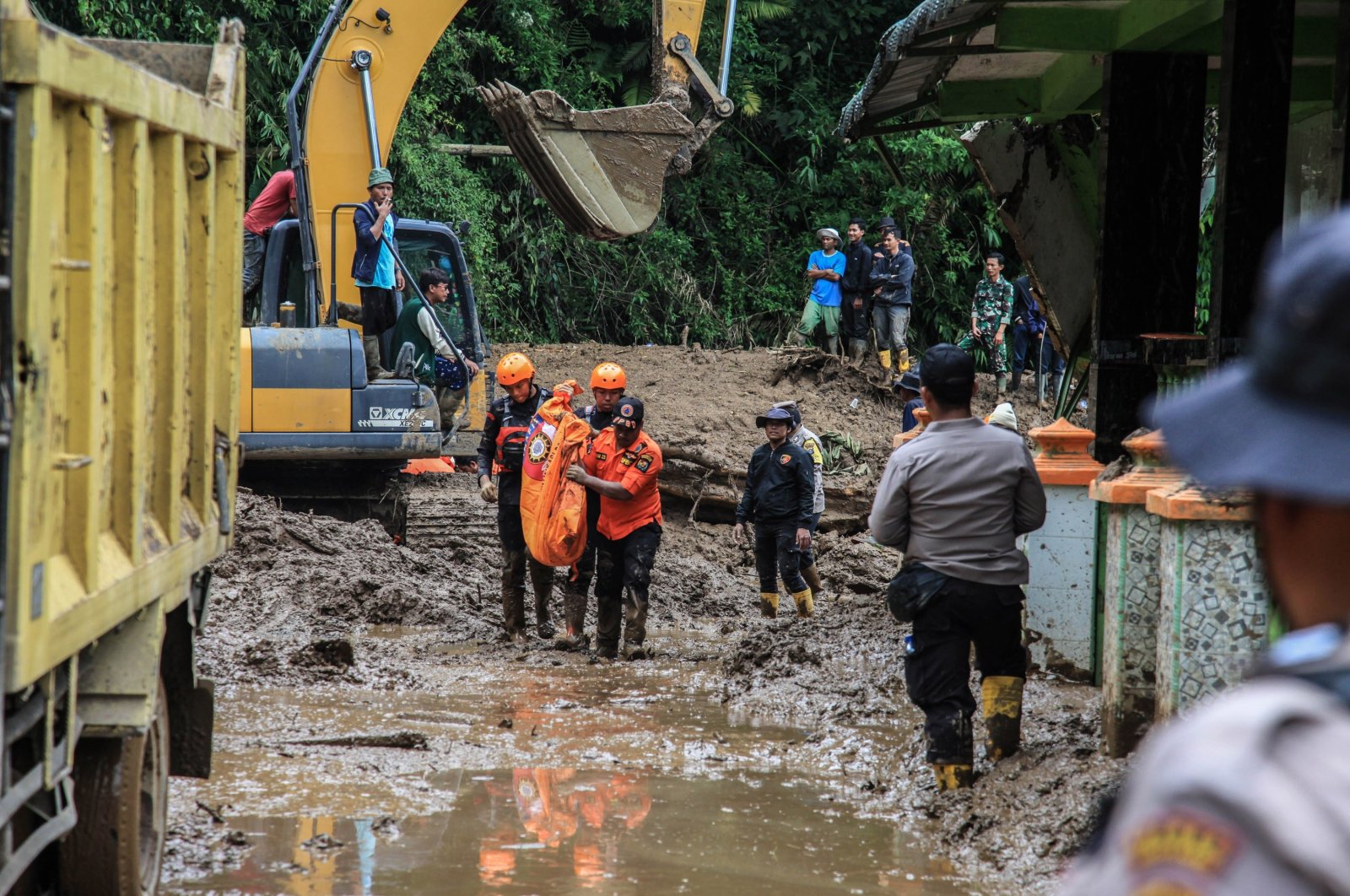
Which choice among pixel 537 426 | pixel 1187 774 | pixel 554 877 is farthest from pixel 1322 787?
pixel 537 426

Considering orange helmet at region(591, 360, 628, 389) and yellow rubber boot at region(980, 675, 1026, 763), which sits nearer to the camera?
yellow rubber boot at region(980, 675, 1026, 763)

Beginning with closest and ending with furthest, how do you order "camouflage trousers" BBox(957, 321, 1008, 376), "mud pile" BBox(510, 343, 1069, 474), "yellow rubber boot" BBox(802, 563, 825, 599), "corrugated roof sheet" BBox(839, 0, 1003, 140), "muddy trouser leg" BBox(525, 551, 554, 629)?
"corrugated roof sheet" BBox(839, 0, 1003, 140)
"muddy trouser leg" BBox(525, 551, 554, 629)
"yellow rubber boot" BBox(802, 563, 825, 599)
"mud pile" BBox(510, 343, 1069, 474)
"camouflage trousers" BBox(957, 321, 1008, 376)

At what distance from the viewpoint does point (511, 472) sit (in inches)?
424

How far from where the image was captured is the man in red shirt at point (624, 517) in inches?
392

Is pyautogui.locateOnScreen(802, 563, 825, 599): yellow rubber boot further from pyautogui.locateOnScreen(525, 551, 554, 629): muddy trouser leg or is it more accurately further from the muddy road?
pyautogui.locateOnScreen(525, 551, 554, 629): muddy trouser leg

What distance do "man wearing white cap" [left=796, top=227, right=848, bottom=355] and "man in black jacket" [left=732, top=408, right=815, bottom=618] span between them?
8.58 metres

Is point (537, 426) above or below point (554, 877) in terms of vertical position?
above

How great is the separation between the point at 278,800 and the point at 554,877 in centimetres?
147

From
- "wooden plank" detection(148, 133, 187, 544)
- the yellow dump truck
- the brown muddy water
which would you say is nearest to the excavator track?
the brown muddy water

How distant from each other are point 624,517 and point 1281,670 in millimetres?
8953

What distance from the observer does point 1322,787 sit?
1.05 meters

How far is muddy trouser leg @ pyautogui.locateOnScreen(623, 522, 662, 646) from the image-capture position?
10.1 meters

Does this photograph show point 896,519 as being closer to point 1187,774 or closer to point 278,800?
point 278,800

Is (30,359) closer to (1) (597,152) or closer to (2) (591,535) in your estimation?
(2) (591,535)
